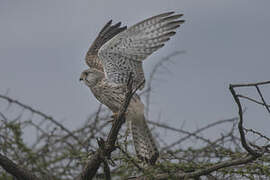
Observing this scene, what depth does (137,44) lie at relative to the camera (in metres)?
4.94

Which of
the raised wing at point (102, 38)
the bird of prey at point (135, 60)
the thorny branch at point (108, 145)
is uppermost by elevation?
the raised wing at point (102, 38)

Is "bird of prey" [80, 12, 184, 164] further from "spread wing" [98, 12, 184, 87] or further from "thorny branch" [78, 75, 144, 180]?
"thorny branch" [78, 75, 144, 180]

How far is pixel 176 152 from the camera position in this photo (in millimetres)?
3869

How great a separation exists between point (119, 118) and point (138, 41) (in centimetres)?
149

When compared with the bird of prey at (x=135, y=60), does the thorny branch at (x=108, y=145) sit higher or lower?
lower

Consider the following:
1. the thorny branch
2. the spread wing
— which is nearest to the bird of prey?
the spread wing

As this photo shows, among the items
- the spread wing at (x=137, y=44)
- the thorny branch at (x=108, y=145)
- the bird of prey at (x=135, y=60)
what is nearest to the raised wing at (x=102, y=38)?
the bird of prey at (x=135, y=60)

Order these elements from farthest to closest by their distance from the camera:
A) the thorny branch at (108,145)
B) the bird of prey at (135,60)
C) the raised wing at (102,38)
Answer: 1. the raised wing at (102,38)
2. the bird of prey at (135,60)
3. the thorny branch at (108,145)

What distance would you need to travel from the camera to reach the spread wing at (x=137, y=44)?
192 inches

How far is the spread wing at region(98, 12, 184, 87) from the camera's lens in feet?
16.0

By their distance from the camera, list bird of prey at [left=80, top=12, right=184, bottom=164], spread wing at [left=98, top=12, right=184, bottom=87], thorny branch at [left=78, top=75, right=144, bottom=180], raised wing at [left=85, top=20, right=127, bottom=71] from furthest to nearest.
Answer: raised wing at [left=85, top=20, right=127, bottom=71]
spread wing at [left=98, top=12, right=184, bottom=87]
bird of prey at [left=80, top=12, right=184, bottom=164]
thorny branch at [left=78, top=75, right=144, bottom=180]

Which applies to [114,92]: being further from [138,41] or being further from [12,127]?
[12,127]

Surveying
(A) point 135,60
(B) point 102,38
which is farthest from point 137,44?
(B) point 102,38

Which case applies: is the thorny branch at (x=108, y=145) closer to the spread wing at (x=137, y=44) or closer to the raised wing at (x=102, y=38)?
the spread wing at (x=137, y=44)
